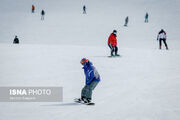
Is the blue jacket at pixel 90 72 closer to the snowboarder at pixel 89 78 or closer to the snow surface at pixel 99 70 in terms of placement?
the snowboarder at pixel 89 78

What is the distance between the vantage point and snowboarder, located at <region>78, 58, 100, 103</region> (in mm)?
6340

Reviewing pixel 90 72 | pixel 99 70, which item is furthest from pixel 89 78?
pixel 99 70

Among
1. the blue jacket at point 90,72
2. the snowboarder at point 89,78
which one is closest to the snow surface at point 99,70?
the snowboarder at point 89,78

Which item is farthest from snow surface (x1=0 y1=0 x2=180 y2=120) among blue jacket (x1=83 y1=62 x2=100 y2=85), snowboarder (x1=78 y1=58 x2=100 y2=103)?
blue jacket (x1=83 y1=62 x2=100 y2=85)

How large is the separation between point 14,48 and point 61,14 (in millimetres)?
22451

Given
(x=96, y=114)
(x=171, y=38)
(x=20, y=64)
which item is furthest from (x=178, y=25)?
(x=96, y=114)

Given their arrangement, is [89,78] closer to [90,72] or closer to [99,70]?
[90,72]

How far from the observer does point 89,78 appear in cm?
643

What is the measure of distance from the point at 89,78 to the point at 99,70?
452 cm

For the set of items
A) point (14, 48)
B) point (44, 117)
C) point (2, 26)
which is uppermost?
point (2, 26)

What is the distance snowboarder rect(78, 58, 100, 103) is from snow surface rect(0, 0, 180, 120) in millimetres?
284

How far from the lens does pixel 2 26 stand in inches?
1286

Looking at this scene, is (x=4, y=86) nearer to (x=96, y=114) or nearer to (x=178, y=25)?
(x=96, y=114)

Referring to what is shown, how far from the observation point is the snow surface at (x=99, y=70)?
5.93 metres
